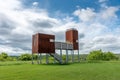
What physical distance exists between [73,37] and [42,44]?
32.9ft

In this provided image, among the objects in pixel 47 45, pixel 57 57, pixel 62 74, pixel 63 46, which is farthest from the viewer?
pixel 63 46

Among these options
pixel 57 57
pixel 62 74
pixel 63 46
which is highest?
pixel 63 46

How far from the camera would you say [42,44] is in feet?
108

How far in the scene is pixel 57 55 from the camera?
3594cm

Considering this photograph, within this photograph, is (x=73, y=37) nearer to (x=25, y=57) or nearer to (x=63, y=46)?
(x=63, y=46)

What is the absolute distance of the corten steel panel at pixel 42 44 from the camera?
107 feet

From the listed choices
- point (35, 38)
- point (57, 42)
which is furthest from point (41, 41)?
point (57, 42)

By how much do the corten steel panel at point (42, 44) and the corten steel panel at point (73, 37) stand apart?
704 centimetres

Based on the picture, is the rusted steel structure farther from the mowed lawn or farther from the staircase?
the mowed lawn

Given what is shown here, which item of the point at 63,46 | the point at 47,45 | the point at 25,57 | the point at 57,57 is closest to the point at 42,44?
the point at 47,45

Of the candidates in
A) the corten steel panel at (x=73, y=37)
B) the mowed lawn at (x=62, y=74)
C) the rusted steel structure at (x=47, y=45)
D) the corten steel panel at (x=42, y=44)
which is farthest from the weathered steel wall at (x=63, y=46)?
the mowed lawn at (x=62, y=74)

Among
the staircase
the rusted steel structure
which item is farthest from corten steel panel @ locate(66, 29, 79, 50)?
the staircase

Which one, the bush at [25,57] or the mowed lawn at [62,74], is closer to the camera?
the mowed lawn at [62,74]

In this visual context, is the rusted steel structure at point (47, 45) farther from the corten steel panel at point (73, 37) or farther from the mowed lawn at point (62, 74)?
the mowed lawn at point (62, 74)
